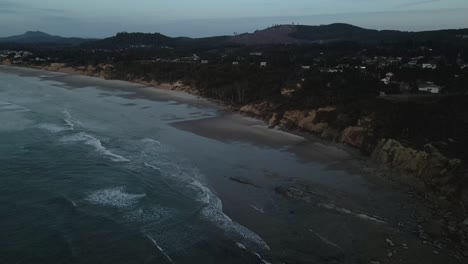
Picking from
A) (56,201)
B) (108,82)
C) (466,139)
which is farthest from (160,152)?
(108,82)

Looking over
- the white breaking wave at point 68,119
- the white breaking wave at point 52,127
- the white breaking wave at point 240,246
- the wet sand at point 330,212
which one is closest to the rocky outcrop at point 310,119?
the wet sand at point 330,212

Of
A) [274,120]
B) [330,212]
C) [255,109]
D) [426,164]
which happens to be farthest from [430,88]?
[330,212]

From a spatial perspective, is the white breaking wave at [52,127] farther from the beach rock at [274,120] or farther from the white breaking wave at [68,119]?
the beach rock at [274,120]

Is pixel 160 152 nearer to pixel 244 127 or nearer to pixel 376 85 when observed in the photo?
pixel 244 127

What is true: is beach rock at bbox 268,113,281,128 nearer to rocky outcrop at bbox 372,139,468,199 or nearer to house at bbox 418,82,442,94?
rocky outcrop at bbox 372,139,468,199

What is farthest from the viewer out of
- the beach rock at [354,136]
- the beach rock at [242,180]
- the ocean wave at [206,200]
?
the beach rock at [354,136]

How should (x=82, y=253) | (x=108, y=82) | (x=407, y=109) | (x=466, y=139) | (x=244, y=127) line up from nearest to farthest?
1. (x=82, y=253)
2. (x=466, y=139)
3. (x=407, y=109)
4. (x=244, y=127)
5. (x=108, y=82)

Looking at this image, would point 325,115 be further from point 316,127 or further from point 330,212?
point 330,212
